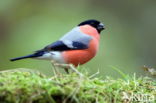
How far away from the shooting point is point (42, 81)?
2.45 metres

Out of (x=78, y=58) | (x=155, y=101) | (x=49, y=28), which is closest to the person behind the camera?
(x=155, y=101)

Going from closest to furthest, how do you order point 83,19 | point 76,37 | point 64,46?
point 64,46
point 76,37
point 83,19

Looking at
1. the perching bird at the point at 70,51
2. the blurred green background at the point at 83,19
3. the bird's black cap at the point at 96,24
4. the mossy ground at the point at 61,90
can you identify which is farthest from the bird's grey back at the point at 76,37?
the blurred green background at the point at 83,19

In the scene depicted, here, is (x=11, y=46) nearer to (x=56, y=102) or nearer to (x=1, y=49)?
(x=1, y=49)

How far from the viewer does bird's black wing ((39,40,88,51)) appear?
4764 millimetres

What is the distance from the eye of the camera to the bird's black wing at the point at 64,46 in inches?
188

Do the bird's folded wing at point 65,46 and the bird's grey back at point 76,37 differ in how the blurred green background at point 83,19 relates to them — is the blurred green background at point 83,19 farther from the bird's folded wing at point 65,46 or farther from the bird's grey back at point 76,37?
the bird's folded wing at point 65,46

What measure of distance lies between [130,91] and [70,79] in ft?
1.69

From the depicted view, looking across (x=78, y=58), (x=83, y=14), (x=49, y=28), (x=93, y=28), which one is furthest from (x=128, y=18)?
(x=78, y=58)

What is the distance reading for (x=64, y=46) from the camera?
4.81m

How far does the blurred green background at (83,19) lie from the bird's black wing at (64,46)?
10.7 feet

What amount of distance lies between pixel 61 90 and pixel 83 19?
7550 millimetres

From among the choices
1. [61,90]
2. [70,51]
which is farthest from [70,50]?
[61,90]

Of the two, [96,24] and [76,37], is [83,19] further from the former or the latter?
[76,37]
